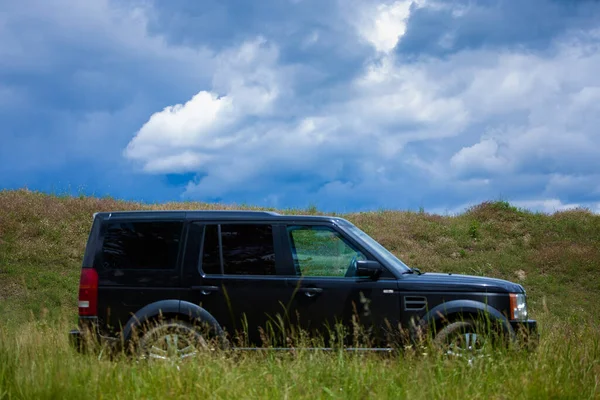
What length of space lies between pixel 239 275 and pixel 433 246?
16750mm

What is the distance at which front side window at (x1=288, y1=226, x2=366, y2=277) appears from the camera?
8.55m

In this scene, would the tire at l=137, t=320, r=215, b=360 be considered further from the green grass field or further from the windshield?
the windshield

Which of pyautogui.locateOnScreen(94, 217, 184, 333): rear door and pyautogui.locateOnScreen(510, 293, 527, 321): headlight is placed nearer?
pyautogui.locateOnScreen(94, 217, 184, 333): rear door

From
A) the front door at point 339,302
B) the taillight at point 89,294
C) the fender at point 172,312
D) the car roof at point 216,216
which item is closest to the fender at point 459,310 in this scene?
the front door at point 339,302

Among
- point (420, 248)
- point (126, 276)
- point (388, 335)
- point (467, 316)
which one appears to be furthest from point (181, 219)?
point (420, 248)

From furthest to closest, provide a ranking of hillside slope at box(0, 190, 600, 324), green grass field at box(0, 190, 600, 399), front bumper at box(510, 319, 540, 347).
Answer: hillside slope at box(0, 190, 600, 324) < front bumper at box(510, 319, 540, 347) < green grass field at box(0, 190, 600, 399)

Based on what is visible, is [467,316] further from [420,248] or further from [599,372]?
[420,248]

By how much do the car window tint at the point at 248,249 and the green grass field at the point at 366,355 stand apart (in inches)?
43.6

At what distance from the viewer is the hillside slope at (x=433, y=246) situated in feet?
62.2

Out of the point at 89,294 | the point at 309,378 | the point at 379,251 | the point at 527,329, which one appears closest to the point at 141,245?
the point at 89,294

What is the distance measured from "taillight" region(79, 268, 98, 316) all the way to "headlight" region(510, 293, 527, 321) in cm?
519

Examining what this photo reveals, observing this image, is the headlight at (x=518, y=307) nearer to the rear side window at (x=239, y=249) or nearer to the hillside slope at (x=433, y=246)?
the rear side window at (x=239, y=249)

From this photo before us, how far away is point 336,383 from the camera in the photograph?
6152 millimetres

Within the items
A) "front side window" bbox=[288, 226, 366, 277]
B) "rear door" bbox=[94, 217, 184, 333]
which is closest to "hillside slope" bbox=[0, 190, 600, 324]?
"rear door" bbox=[94, 217, 184, 333]
